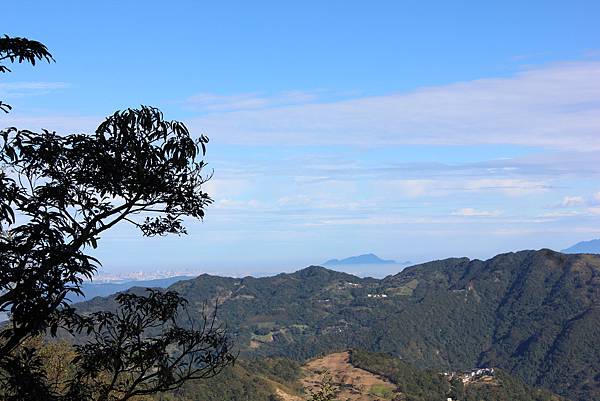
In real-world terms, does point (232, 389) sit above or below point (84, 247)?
below

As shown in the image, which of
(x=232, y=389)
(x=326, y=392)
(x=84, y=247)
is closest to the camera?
(x=84, y=247)

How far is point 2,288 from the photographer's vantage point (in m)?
10.9

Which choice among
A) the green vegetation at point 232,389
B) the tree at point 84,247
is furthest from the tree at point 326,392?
the green vegetation at point 232,389

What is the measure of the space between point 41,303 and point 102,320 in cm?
213

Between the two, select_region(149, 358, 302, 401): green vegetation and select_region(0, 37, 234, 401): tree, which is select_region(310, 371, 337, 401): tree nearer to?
select_region(0, 37, 234, 401): tree

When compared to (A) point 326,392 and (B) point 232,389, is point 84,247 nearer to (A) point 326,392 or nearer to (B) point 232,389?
(A) point 326,392

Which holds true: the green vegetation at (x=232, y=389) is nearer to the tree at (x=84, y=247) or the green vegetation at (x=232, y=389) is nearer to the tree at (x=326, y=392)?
the tree at (x=326, y=392)

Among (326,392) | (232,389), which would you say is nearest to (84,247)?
(326,392)

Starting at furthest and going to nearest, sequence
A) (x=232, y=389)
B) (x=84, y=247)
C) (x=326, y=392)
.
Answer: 1. (x=232, y=389)
2. (x=326, y=392)
3. (x=84, y=247)

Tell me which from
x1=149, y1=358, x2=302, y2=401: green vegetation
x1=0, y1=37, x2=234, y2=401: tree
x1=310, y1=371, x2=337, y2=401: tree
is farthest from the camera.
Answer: x1=149, y1=358, x2=302, y2=401: green vegetation

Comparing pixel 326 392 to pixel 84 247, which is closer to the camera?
pixel 84 247

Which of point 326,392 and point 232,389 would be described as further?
point 232,389

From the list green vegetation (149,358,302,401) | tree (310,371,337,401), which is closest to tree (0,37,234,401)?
tree (310,371,337,401)

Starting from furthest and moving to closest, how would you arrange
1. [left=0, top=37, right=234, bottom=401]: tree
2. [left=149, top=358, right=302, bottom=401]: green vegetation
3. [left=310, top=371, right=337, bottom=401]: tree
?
[left=149, top=358, right=302, bottom=401]: green vegetation < [left=310, top=371, right=337, bottom=401]: tree < [left=0, top=37, right=234, bottom=401]: tree
